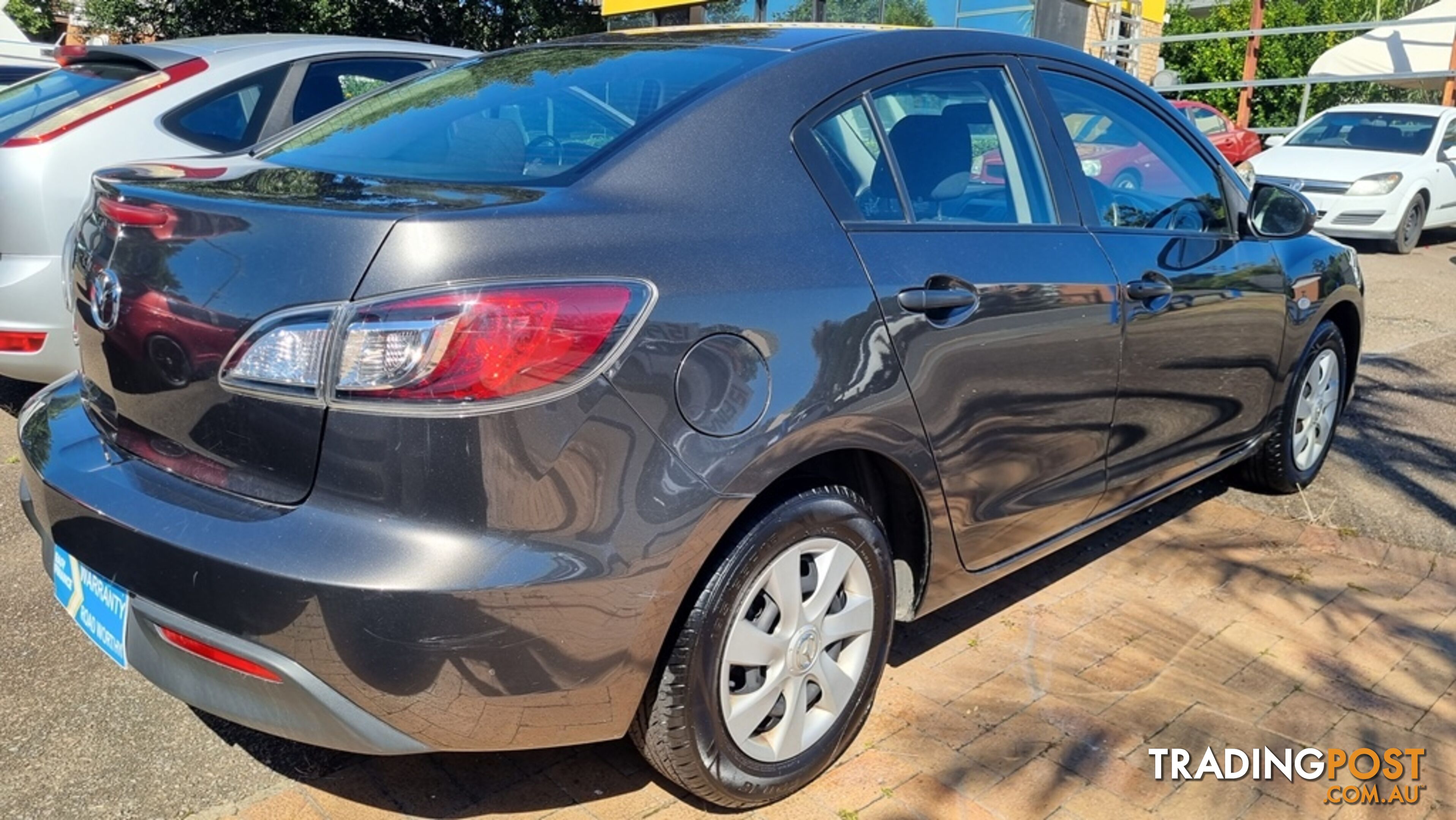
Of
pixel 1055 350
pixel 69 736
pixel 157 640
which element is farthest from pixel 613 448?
pixel 69 736

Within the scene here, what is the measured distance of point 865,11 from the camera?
15.7 meters

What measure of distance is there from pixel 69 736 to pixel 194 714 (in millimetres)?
270

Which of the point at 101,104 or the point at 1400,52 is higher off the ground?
the point at 101,104

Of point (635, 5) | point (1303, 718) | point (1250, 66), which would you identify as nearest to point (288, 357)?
point (1303, 718)

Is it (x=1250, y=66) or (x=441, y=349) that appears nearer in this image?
(x=441, y=349)

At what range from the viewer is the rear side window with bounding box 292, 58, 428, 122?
17.1 feet

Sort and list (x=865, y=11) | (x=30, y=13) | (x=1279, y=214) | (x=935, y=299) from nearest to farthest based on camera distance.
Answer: (x=935, y=299) < (x=1279, y=214) < (x=865, y=11) < (x=30, y=13)

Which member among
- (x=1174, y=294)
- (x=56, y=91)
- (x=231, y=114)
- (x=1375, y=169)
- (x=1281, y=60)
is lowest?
(x=1375, y=169)

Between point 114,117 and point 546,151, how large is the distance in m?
2.90

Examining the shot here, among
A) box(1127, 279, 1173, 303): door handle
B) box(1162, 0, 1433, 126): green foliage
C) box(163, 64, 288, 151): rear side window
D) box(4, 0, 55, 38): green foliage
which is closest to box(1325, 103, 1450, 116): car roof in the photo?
box(1162, 0, 1433, 126): green foliage

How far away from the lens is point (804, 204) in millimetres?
2527

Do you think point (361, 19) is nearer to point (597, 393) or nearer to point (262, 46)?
point (262, 46)

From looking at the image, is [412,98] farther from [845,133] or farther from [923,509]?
[923,509]

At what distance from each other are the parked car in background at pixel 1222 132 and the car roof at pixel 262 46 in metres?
14.1
